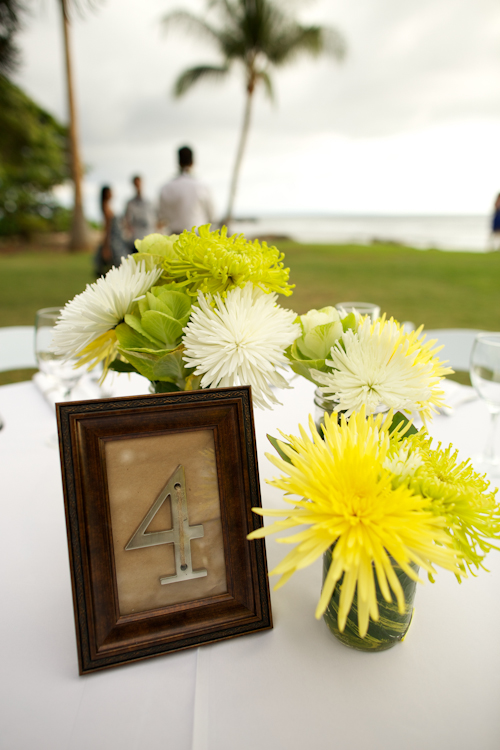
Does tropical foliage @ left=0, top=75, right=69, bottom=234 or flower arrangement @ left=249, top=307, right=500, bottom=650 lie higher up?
tropical foliage @ left=0, top=75, right=69, bottom=234

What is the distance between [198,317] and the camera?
20.3 inches

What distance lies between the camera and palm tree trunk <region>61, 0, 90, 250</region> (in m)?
9.02

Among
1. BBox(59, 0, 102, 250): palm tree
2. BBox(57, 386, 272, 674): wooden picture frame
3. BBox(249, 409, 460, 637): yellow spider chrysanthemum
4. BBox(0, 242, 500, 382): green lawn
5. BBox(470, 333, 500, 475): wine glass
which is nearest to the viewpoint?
BBox(249, 409, 460, 637): yellow spider chrysanthemum

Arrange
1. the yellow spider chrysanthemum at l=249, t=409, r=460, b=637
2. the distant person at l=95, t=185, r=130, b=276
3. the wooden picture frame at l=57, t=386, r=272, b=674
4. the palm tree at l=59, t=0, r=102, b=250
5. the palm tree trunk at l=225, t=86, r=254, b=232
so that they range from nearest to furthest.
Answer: the yellow spider chrysanthemum at l=249, t=409, r=460, b=637, the wooden picture frame at l=57, t=386, r=272, b=674, the distant person at l=95, t=185, r=130, b=276, the palm tree at l=59, t=0, r=102, b=250, the palm tree trunk at l=225, t=86, r=254, b=232

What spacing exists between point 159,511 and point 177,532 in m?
0.03

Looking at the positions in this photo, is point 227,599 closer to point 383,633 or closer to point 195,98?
point 383,633

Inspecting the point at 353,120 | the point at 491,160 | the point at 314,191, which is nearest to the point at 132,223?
the point at 491,160

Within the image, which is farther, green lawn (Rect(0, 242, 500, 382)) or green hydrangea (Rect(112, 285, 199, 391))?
green lawn (Rect(0, 242, 500, 382))

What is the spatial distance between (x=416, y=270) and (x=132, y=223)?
24.5ft

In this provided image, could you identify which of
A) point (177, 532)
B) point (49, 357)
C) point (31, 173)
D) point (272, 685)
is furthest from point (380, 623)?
point (31, 173)

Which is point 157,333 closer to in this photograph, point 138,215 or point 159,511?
point 159,511

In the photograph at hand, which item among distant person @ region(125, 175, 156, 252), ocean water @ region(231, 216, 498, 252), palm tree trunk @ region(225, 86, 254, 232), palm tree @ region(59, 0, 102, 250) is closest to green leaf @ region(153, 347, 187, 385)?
distant person @ region(125, 175, 156, 252)

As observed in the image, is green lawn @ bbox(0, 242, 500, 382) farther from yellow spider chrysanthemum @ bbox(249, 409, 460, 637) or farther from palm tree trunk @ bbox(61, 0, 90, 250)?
yellow spider chrysanthemum @ bbox(249, 409, 460, 637)

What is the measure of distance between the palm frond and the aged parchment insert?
486 inches
